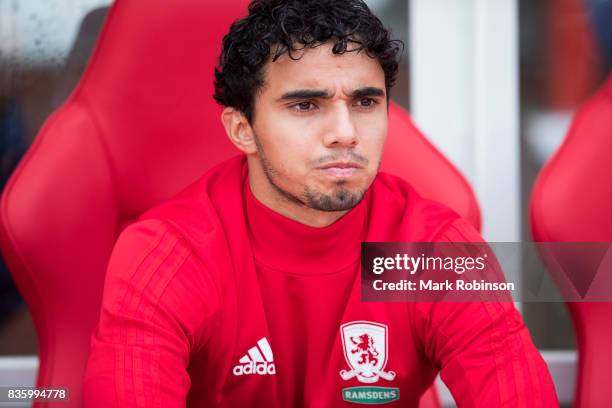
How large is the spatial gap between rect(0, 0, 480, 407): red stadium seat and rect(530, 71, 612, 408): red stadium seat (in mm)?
107

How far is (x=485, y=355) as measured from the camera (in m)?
1.02

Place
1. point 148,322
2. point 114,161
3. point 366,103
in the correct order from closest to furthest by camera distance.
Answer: point 148,322 → point 366,103 → point 114,161

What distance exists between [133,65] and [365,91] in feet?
1.20

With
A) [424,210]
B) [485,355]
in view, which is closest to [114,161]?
[424,210]

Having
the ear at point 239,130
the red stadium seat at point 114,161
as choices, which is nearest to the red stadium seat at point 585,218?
the red stadium seat at point 114,161

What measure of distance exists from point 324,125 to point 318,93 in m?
0.04

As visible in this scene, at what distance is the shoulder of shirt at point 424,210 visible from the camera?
110 cm

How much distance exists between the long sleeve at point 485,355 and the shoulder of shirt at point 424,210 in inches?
3.9

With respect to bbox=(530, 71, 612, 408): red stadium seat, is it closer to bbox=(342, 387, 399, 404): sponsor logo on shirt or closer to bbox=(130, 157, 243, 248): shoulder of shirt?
bbox=(342, 387, 399, 404): sponsor logo on shirt

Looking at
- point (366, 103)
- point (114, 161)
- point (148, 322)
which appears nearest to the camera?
point (148, 322)

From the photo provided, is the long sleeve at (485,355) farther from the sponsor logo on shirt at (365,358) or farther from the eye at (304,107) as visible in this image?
the eye at (304,107)

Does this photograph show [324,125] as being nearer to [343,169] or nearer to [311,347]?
[343,169]

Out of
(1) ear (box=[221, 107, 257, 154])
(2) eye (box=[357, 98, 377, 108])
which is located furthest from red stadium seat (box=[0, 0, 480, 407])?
(2) eye (box=[357, 98, 377, 108])

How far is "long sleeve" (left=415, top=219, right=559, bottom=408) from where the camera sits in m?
1.00
